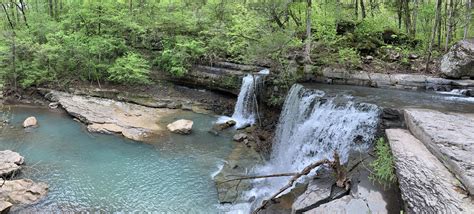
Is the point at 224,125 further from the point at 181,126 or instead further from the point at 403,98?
the point at 403,98

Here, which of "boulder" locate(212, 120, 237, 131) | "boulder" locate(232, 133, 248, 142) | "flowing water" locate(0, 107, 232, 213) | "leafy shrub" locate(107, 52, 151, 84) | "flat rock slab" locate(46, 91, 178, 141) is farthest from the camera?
"leafy shrub" locate(107, 52, 151, 84)

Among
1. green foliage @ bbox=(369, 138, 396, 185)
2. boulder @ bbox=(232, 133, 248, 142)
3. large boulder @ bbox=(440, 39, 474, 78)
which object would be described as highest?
large boulder @ bbox=(440, 39, 474, 78)

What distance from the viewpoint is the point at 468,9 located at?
1036 centimetres

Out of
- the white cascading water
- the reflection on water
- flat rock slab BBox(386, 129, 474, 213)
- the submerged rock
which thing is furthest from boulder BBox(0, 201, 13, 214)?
the reflection on water

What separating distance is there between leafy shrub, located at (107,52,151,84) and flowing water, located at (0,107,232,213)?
9.59 ft

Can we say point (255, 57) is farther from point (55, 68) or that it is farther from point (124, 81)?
point (55, 68)

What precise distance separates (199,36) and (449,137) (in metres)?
11.3

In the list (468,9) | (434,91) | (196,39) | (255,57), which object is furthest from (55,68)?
(468,9)

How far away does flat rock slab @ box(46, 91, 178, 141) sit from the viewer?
401 inches

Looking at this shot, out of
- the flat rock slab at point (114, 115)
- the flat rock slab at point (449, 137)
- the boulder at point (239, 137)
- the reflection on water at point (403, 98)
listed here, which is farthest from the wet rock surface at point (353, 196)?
the flat rock slab at point (114, 115)

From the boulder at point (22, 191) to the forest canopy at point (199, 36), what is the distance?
22.4 ft

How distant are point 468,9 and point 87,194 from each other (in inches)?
467

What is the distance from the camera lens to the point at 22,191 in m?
6.60

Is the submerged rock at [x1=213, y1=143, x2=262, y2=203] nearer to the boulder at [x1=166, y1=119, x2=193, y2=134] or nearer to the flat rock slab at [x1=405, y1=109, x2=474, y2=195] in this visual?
the boulder at [x1=166, y1=119, x2=193, y2=134]
